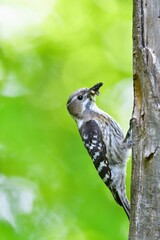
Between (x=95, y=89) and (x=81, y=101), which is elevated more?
(x=81, y=101)

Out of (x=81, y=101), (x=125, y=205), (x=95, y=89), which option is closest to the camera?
(x=125, y=205)

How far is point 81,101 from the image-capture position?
207 inches

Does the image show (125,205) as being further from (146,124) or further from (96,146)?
(146,124)

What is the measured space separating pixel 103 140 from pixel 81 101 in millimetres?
433

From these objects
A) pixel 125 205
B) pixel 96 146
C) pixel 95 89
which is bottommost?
pixel 125 205

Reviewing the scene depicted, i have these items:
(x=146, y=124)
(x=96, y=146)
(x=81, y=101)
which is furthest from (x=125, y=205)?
(x=146, y=124)

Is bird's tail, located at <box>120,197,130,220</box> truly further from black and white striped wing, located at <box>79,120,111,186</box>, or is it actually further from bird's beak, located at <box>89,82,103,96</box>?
bird's beak, located at <box>89,82,103,96</box>

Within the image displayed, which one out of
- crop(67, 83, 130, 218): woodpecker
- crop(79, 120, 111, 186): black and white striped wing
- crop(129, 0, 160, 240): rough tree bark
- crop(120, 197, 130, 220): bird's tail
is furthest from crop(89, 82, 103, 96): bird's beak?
crop(129, 0, 160, 240): rough tree bark

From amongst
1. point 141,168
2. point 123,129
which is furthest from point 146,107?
point 123,129

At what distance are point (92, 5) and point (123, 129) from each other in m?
1.01

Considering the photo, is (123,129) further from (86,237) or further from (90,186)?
(86,237)

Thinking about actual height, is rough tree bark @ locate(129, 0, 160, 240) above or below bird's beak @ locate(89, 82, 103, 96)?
below

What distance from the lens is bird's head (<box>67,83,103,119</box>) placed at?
197 inches

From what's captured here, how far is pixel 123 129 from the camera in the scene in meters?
4.98
